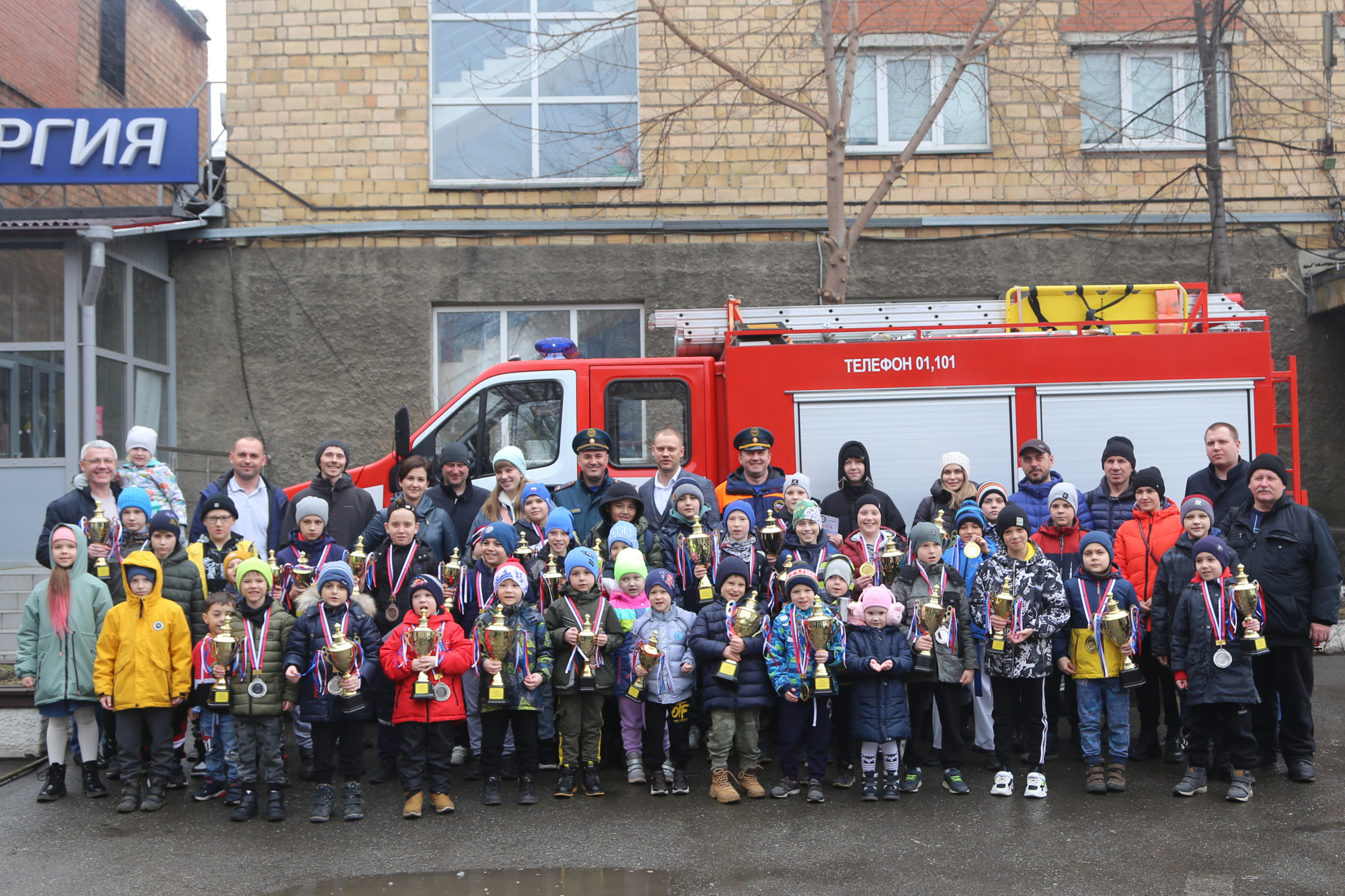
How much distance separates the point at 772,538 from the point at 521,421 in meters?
2.67

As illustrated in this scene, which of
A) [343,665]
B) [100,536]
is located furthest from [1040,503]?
[100,536]

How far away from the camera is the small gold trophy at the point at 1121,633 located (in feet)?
20.1

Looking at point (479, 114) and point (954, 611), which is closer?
point (954, 611)

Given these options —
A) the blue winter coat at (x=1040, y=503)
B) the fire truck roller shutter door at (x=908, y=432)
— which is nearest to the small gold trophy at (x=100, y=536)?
the fire truck roller shutter door at (x=908, y=432)

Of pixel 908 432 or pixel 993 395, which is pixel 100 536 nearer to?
pixel 908 432

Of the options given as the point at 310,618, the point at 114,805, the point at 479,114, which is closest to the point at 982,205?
the point at 479,114

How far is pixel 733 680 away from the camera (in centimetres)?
613

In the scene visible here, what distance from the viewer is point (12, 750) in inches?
293

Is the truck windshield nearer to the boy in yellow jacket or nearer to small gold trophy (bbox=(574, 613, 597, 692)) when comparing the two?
small gold trophy (bbox=(574, 613, 597, 692))

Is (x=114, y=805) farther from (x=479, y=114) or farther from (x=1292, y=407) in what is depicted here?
(x=479, y=114)

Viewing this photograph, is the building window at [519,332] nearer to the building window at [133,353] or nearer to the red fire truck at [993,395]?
the building window at [133,353]

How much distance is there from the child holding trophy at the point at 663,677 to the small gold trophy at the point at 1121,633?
2288mm

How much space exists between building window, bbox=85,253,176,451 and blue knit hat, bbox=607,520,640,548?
23.4ft

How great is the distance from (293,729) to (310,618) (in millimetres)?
1764
